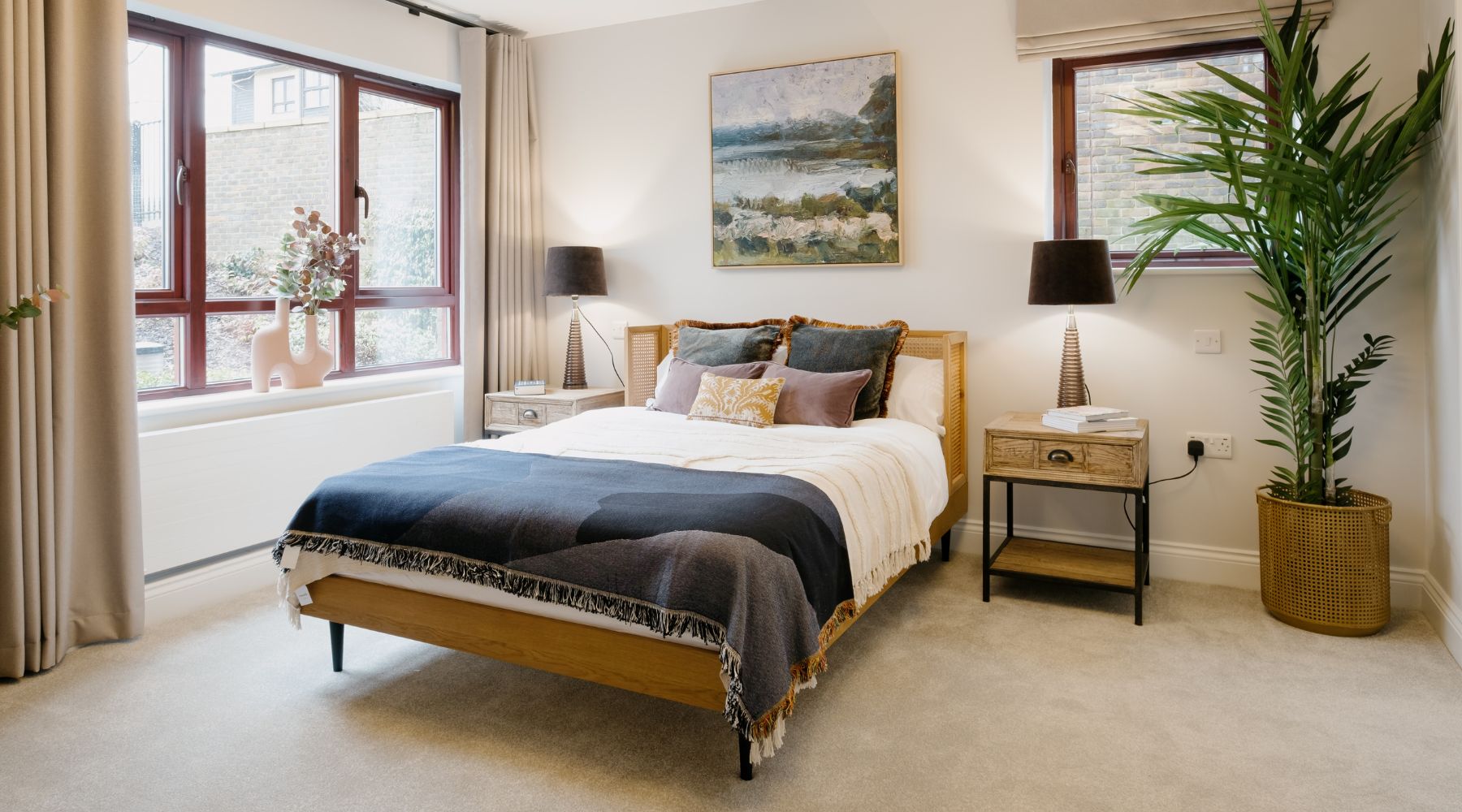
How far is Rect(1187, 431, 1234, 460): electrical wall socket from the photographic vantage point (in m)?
3.53

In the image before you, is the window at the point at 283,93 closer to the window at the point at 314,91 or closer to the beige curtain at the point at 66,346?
the window at the point at 314,91

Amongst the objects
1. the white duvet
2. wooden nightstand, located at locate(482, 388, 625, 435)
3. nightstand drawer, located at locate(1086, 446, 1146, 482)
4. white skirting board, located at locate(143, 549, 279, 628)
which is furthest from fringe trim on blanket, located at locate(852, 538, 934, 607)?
white skirting board, located at locate(143, 549, 279, 628)

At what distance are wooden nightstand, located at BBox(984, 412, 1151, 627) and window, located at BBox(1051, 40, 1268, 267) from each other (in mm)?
786

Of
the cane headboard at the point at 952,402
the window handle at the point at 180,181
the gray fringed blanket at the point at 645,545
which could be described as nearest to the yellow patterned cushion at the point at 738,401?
the cane headboard at the point at 952,402

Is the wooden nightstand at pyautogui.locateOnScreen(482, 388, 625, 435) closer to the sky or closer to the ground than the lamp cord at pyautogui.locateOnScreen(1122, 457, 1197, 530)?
closer to the sky

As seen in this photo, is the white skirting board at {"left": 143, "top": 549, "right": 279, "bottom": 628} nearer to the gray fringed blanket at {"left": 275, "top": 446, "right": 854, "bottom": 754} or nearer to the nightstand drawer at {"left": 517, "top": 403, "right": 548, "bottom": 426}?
the gray fringed blanket at {"left": 275, "top": 446, "right": 854, "bottom": 754}

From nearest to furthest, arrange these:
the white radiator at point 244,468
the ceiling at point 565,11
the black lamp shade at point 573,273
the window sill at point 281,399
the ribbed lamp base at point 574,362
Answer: the white radiator at point 244,468 → the window sill at point 281,399 → the ceiling at point 565,11 → the black lamp shade at point 573,273 → the ribbed lamp base at point 574,362

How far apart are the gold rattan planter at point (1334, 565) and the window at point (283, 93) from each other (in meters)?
4.25

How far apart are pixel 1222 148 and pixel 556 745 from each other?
270 cm

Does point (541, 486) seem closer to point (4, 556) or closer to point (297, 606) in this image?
point (297, 606)

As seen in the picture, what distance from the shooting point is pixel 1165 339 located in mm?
3576

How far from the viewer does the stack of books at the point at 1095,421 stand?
327 centimetres

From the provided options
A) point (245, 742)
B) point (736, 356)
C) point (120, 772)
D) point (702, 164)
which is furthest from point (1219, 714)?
point (702, 164)

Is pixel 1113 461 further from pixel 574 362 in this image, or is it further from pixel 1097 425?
pixel 574 362
